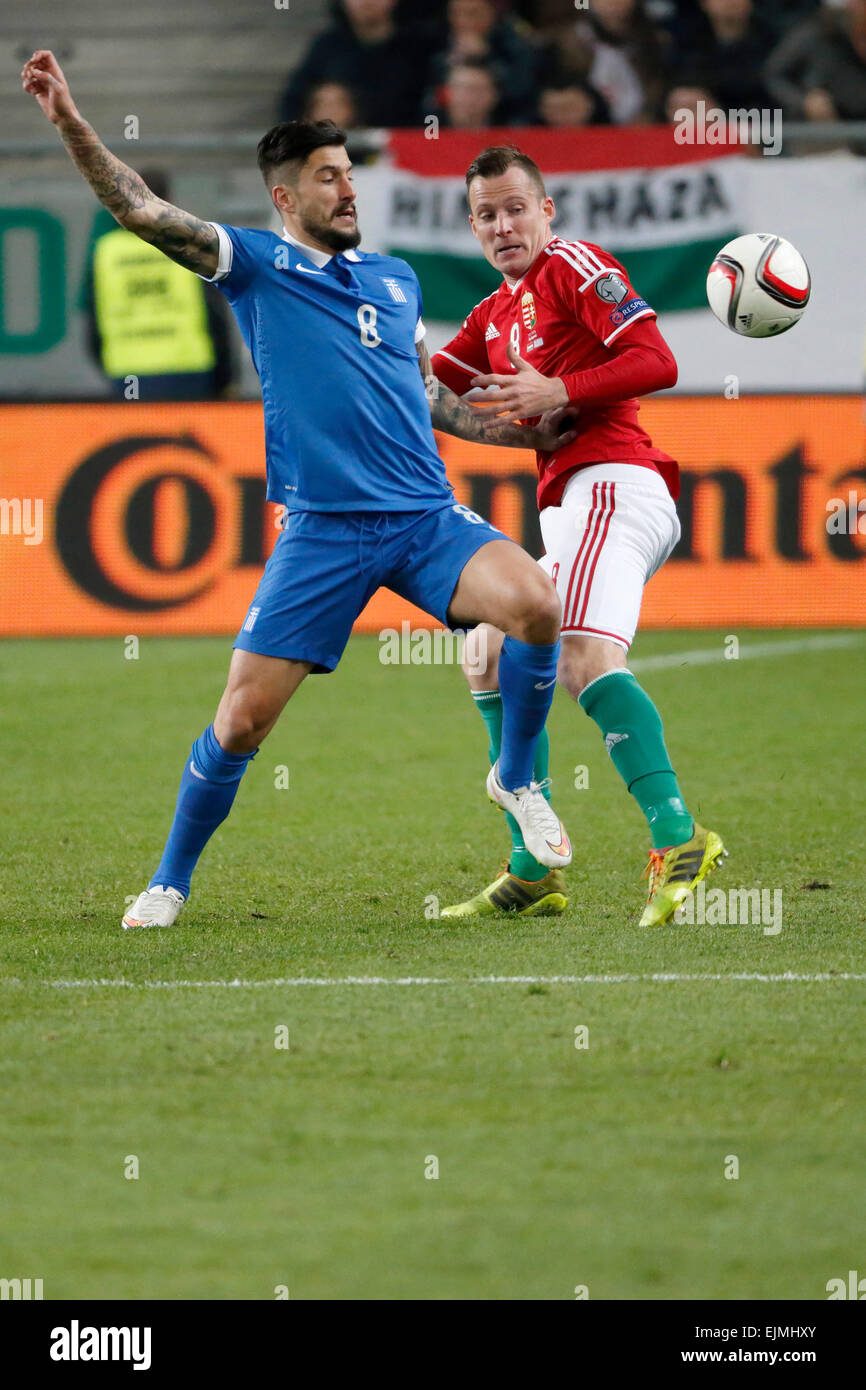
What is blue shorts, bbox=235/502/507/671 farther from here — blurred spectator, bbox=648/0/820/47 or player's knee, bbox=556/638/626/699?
blurred spectator, bbox=648/0/820/47

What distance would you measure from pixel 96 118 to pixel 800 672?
28.8ft

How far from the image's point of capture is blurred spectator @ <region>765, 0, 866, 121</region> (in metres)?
15.1

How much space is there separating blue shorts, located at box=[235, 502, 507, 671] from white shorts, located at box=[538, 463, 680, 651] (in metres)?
0.33

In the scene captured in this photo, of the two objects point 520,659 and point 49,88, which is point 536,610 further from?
point 49,88

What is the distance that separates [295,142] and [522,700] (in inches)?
63.9

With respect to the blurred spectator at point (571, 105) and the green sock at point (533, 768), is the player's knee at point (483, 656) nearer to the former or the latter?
the green sock at point (533, 768)

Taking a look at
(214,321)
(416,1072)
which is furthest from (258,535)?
(416,1072)

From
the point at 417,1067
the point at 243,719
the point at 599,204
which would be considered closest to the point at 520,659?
the point at 243,719

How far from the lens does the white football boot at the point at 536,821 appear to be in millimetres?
5340

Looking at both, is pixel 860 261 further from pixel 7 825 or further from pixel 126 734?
pixel 7 825

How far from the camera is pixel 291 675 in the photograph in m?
5.14

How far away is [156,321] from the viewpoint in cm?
1291

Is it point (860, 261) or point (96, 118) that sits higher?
point (96, 118)

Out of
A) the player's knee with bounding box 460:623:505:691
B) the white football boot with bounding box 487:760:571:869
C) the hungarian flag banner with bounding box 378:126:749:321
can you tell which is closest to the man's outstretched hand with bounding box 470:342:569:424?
the player's knee with bounding box 460:623:505:691
